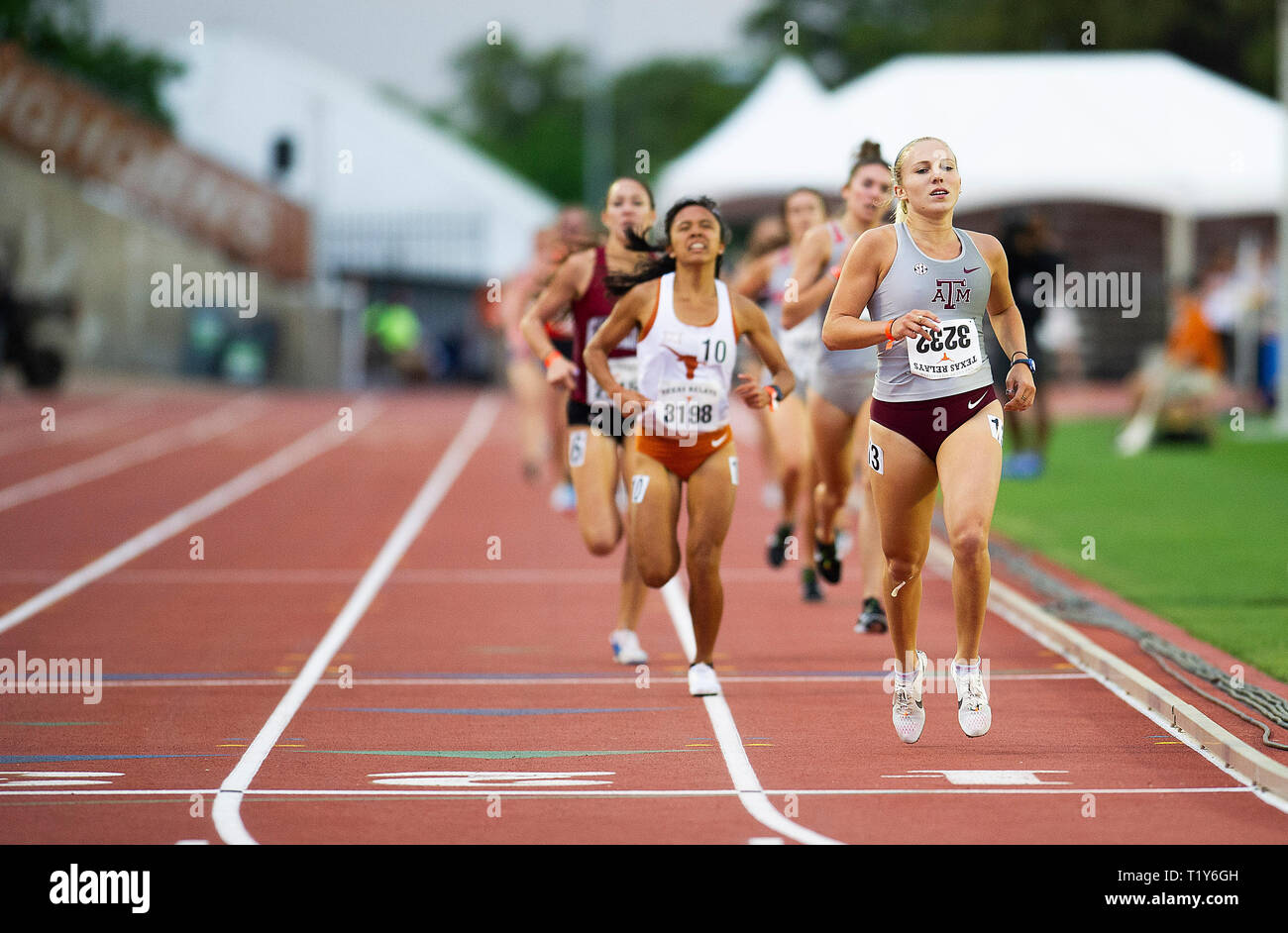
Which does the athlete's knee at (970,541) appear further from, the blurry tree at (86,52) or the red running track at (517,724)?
the blurry tree at (86,52)

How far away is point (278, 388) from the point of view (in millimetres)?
41500

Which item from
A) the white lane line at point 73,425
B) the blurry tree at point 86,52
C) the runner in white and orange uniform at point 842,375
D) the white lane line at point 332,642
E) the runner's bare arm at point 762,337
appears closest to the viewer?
the white lane line at point 332,642

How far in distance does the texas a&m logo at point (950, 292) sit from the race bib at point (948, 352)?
66 millimetres

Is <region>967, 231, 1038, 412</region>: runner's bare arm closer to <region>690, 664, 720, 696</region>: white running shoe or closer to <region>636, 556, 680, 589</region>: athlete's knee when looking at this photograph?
<region>636, 556, 680, 589</region>: athlete's knee

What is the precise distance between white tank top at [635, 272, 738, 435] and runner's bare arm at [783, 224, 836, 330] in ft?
4.39

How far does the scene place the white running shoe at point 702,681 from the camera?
914 centimetres

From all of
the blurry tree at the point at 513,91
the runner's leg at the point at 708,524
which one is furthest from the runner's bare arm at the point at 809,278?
the blurry tree at the point at 513,91

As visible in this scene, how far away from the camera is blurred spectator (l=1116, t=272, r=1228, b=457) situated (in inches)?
917

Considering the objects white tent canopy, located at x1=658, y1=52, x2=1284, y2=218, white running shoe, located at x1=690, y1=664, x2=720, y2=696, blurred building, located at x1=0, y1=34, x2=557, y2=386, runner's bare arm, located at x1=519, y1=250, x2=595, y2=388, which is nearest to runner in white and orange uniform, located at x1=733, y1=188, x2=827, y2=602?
runner's bare arm, located at x1=519, y1=250, x2=595, y2=388

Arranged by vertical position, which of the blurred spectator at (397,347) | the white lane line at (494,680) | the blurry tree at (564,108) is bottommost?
the white lane line at (494,680)

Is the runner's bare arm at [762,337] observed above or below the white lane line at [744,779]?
above
